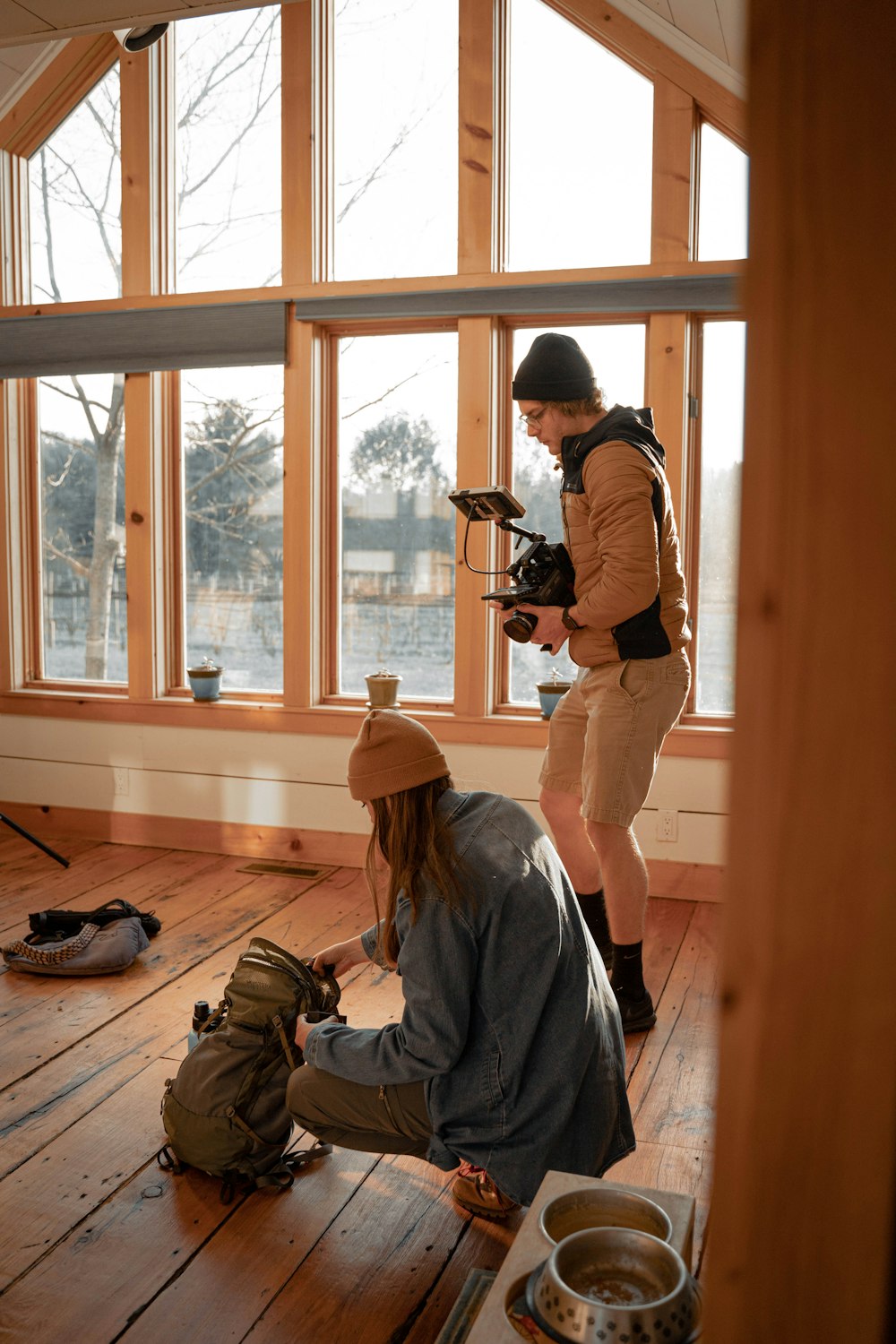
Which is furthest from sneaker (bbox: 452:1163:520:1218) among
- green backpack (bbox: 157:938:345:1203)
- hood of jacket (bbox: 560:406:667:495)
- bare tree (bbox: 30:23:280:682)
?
bare tree (bbox: 30:23:280:682)

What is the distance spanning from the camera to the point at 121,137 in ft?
14.5

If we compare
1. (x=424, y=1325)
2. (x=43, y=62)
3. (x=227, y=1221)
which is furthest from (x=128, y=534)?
(x=424, y=1325)

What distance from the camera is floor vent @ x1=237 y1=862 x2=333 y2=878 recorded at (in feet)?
13.6

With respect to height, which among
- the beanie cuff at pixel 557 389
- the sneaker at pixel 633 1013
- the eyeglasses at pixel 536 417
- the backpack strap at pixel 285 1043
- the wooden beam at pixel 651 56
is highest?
the wooden beam at pixel 651 56

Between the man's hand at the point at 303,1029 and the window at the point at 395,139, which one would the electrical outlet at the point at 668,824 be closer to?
the man's hand at the point at 303,1029

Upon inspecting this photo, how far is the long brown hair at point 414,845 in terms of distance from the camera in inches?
66.2

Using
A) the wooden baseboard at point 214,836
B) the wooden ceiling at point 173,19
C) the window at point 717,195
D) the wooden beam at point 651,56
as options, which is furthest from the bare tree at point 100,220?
the window at point 717,195

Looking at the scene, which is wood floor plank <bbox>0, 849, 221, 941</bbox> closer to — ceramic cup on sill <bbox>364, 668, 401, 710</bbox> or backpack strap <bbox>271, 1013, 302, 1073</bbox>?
ceramic cup on sill <bbox>364, 668, 401, 710</bbox>

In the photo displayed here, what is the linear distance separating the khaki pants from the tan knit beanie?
1.71ft

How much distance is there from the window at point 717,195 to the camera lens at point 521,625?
178 cm

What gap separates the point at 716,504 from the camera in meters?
3.94

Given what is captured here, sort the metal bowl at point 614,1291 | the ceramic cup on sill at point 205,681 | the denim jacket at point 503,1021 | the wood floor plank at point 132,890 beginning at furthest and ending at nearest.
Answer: the ceramic cup on sill at point 205,681 < the wood floor plank at point 132,890 < the denim jacket at point 503,1021 < the metal bowl at point 614,1291

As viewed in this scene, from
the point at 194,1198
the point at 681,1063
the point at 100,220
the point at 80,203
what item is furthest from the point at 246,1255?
the point at 80,203

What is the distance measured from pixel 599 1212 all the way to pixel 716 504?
3047 millimetres
